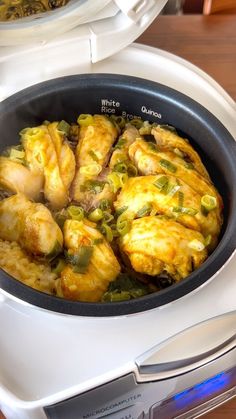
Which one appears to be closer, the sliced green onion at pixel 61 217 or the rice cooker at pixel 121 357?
the rice cooker at pixel 121 357

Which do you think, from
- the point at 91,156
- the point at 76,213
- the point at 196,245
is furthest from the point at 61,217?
the point at 196,245

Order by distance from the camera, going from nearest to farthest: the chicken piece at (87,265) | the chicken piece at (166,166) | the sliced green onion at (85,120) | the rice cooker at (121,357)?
the rice cooker at (121,357) < the chicken piece at (87,265) < the chicken piece at (166,166) < the sliced green onion at (85,120)

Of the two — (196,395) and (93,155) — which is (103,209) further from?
(196,395)

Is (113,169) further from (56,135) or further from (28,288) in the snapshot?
(28,288)

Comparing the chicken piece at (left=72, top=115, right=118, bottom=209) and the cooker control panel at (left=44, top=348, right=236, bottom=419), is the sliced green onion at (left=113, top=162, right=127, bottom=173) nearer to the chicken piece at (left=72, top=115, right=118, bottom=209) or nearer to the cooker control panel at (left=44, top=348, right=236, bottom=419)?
the chicken piece at (left=72, top=115, right=118, bottom=209)

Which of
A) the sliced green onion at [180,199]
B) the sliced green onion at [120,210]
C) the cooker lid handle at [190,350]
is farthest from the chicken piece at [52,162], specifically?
the cooker lid handle at [190,350]

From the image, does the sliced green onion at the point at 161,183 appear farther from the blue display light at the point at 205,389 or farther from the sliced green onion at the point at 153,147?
the blue display light at the point at 205,389

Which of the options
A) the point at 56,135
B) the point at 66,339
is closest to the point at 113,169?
the point at 56,135
